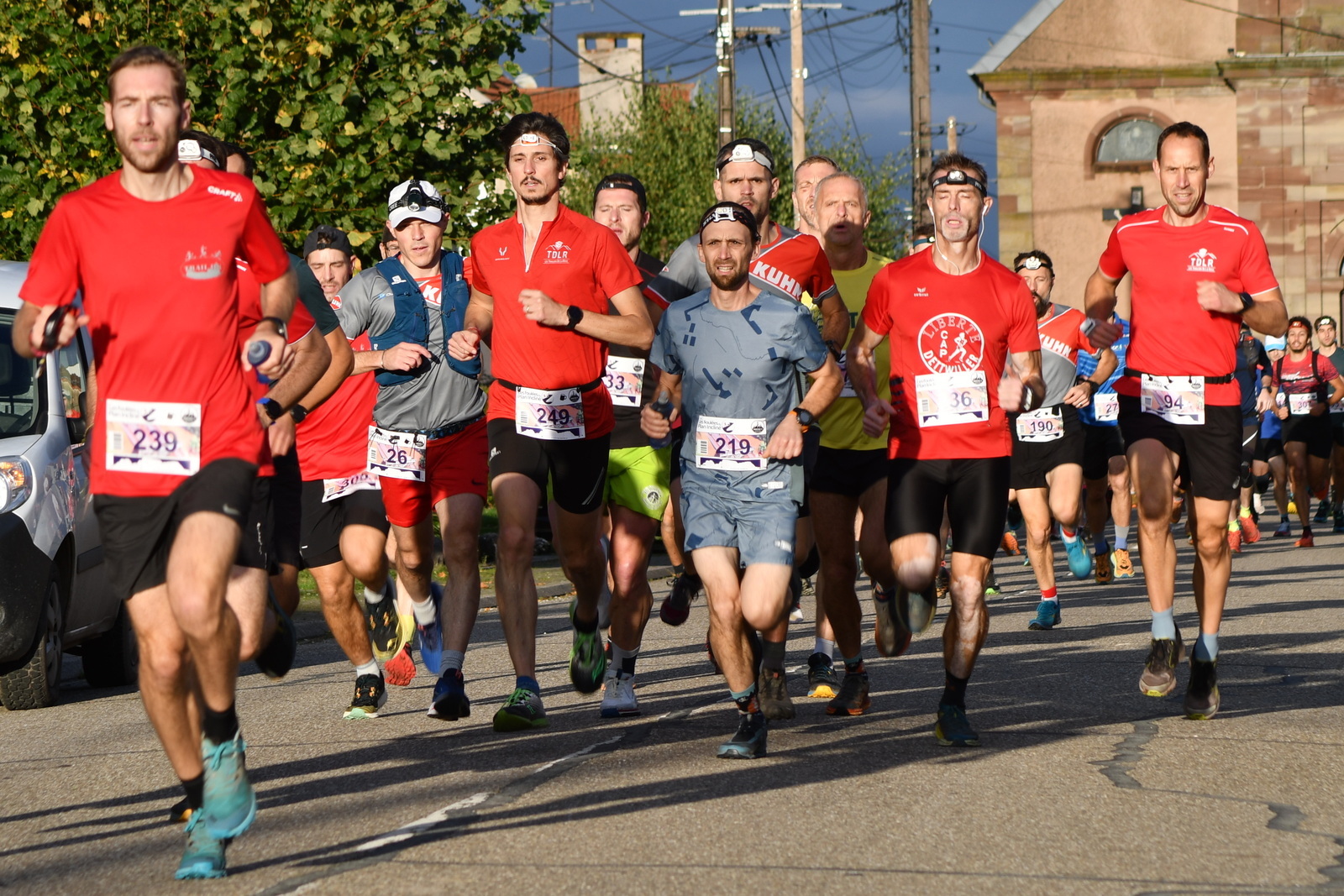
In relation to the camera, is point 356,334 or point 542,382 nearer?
point 542,382

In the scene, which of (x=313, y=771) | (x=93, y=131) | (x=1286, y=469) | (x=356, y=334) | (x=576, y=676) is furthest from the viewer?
(x=1286, y=469)

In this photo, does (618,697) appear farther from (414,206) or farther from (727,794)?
(414,206)

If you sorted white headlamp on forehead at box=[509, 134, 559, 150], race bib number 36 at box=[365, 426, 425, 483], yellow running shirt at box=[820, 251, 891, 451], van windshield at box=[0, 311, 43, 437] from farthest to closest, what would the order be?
van windshield at box=[0, 311, 43, 437] → race bib number 36 at box=[365, 426, 425, 483] → yellow running shirt at box=[820, 251, 891, 451] → white headlamp on forehead at box=[509, 134, 559, 150]

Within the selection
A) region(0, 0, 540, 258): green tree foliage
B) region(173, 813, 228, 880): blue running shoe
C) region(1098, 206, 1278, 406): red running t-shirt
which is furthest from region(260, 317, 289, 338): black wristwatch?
region(0, 0, 540, 258): green tree foliage

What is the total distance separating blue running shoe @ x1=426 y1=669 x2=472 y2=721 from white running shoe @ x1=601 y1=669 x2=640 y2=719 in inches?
26.8

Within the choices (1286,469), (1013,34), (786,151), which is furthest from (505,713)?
(786,151)

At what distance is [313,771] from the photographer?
23.4ft

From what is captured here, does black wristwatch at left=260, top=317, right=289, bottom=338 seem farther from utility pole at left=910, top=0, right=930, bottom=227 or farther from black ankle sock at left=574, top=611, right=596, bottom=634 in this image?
utility pole at left=910, top=0, right=930, bottom=227

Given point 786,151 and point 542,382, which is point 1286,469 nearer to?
point 542,382

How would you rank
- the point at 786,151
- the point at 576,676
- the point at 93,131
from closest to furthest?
the point at 576,676 → the point at 93,131 → the point at 786,151

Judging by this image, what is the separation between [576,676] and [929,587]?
1715mm

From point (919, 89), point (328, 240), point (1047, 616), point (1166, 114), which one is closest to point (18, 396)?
point (328, 240)

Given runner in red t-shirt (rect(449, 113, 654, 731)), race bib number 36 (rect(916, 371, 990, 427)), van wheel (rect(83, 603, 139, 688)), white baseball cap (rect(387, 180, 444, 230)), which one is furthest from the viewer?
van wheel (rect(83, 603, 139, 688))

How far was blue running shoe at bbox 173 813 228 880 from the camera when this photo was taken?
5215mm
